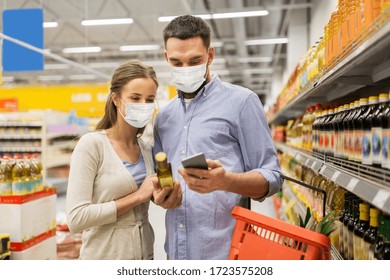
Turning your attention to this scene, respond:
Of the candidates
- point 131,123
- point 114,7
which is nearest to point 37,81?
point 114,7

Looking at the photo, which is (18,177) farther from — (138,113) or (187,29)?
(187,29)

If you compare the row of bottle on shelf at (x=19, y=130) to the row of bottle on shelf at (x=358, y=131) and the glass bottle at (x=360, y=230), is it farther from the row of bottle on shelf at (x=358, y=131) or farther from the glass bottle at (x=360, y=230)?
Answer: the glass bottle at (x=360, y=230)

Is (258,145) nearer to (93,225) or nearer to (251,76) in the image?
(93,225)

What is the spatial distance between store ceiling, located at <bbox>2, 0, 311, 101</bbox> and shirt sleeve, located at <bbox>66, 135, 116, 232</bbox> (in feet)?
20.5

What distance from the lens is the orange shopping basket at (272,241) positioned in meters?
1.43

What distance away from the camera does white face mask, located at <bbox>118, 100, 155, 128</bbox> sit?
6.24ft

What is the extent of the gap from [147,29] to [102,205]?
12.9m

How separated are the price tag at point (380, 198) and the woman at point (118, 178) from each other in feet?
2.73

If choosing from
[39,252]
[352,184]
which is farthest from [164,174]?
[39,252]

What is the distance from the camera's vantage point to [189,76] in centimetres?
178

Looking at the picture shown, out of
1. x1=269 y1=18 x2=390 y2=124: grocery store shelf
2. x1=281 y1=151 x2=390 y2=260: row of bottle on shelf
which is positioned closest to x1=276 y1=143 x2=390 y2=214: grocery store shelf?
x1=281 y1=151 x2=390 y2=260: row of bottle on shelf

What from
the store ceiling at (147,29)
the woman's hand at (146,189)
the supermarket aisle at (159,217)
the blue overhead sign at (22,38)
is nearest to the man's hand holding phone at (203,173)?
the woman's hand at (146,189)

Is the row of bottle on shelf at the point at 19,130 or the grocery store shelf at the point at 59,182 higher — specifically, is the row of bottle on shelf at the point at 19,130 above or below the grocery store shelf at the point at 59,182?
→ above
